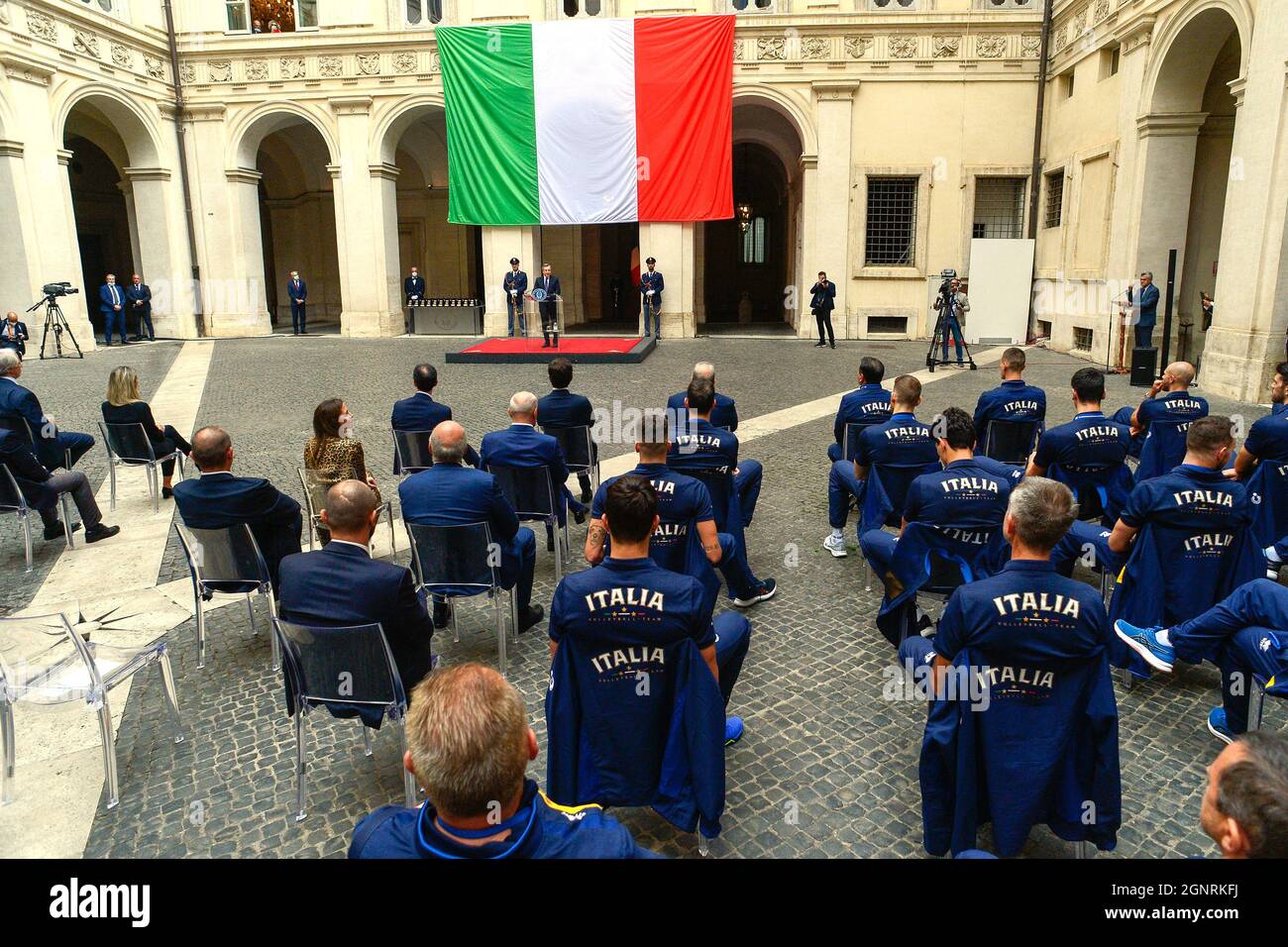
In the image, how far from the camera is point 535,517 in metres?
5.95

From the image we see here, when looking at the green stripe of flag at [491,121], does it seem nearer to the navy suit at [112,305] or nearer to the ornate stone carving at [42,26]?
the ornate stone carving at [42,26]

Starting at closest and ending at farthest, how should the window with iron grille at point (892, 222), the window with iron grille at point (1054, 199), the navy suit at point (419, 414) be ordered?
the navy suit at point (419, 414) → the window with iron grille at point (1054, 199) → the window with iron grille at point (892, 222)

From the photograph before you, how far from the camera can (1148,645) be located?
13.7 ft

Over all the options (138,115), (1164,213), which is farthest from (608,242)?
(1164,213)

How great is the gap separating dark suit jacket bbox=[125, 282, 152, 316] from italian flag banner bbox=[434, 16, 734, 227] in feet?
27.0

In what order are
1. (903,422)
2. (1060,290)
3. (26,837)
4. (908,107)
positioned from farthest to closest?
(908,107) → (1060,290) → (903,422) → (26,837)

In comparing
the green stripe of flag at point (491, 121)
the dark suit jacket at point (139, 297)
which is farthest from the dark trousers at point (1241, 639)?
the dark suit jacket at point (139, 297)

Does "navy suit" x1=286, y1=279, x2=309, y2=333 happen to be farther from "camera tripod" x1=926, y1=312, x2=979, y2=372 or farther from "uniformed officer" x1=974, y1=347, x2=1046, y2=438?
"uniformed officer" x1=974, y1=347, x2=1046, y2=438

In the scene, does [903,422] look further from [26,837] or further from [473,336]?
[473,336]

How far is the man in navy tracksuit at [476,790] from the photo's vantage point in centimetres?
170

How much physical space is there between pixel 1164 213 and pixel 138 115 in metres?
22.3

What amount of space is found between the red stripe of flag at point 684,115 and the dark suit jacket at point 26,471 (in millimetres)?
15888

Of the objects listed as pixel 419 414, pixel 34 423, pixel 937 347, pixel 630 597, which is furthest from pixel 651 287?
pixel 630 597

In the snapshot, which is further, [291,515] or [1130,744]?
[291,515]
